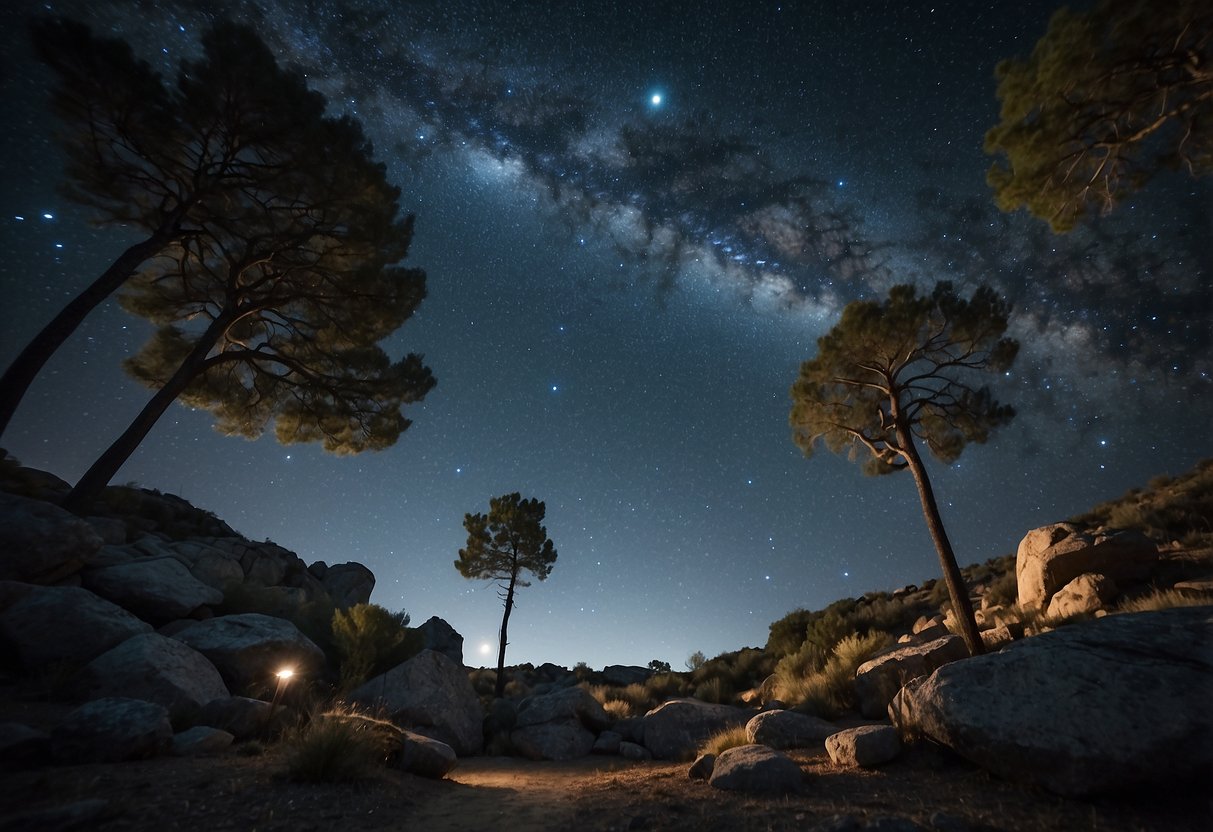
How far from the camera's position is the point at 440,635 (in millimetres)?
29516

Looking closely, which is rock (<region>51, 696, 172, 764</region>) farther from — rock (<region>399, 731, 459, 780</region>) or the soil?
rock (<region>399, 731, 459, 780</region>)

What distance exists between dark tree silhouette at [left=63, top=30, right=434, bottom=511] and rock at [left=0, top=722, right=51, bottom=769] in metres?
9.41

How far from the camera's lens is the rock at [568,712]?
11.7m

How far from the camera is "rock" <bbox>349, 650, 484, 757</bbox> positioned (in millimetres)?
10039

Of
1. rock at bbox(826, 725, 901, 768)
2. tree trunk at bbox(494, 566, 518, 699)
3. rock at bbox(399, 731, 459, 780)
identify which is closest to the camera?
rock at bbox(826, 725, 901, 768)

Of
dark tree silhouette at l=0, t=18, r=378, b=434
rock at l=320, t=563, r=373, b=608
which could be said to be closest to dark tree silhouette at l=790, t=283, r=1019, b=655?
dark tree silhouette at l=0, t=18, r=378, b=434

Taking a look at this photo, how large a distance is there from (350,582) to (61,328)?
774 inches

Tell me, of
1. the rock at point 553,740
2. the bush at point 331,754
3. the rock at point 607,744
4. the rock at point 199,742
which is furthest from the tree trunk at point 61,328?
the rock at point 607,744

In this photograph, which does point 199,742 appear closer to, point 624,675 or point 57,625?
point 57,625

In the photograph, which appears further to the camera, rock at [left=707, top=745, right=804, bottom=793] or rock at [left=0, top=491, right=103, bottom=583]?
rock at [left=0, top=491, right=103, bottom=583]

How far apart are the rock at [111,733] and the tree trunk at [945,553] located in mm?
13499

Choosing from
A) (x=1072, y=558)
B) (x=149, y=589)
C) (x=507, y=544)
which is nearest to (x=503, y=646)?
(x=507, y=544)

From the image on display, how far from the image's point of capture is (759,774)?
5051 millimetres

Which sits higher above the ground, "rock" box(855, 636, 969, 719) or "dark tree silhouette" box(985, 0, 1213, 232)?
"dark tree silhouette" box(985, 0, 1213, 232)
